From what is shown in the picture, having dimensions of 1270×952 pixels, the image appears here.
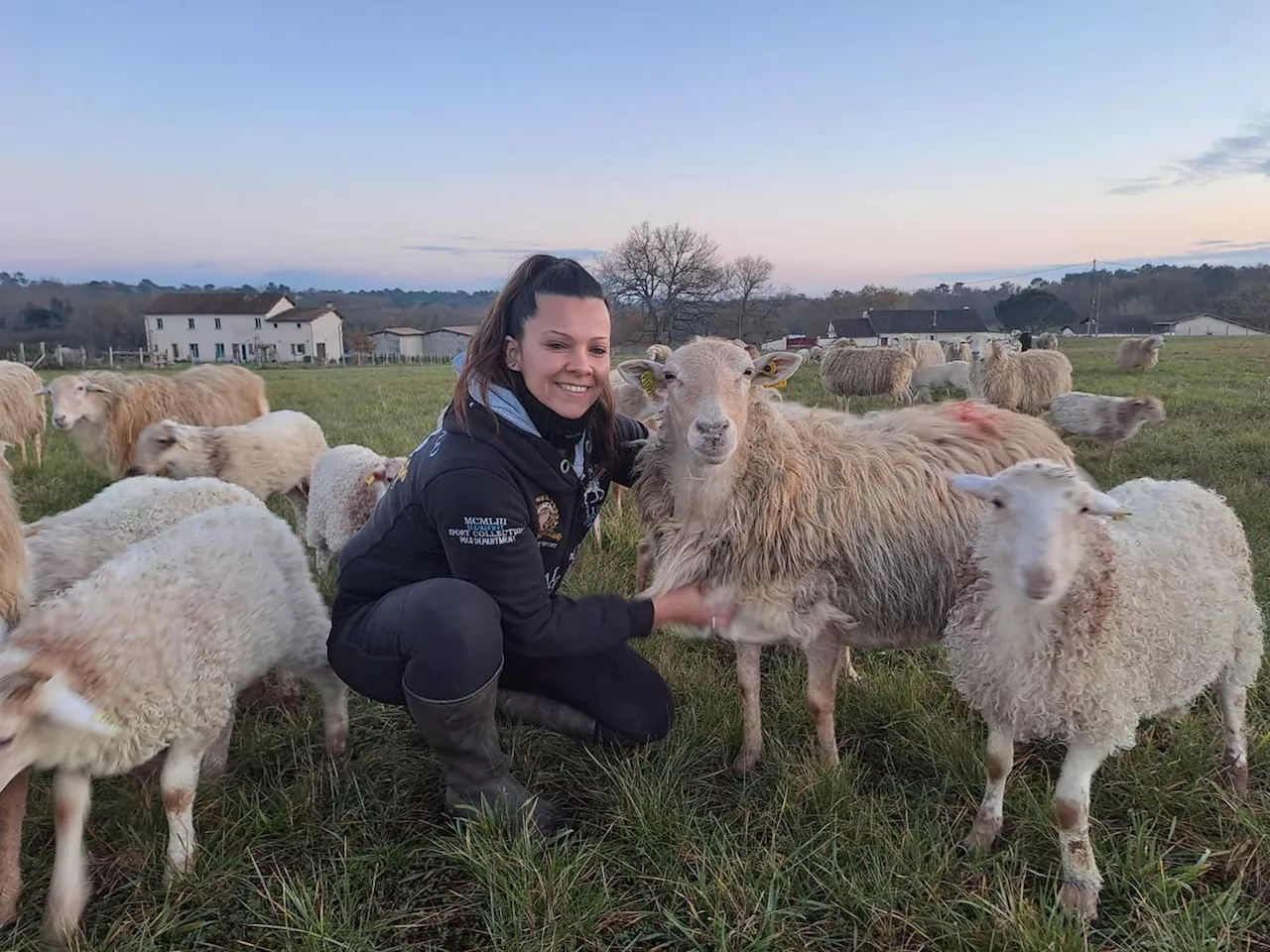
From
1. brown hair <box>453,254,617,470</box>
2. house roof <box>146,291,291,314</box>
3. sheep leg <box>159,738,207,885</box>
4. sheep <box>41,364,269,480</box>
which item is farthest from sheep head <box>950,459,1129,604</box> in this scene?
house roof <box>146,291,291,314</box>

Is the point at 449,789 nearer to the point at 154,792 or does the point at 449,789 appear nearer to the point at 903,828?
the point at 154,792

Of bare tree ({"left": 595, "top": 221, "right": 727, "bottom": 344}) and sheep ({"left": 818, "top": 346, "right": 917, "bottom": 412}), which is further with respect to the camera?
bare tree ({"left": 595, "top": 221, "right": 727, "bottom": 344})

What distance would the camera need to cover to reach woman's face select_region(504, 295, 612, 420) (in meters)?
2.67

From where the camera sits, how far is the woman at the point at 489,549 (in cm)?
260

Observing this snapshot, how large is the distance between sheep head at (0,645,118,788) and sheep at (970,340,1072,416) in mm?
14195

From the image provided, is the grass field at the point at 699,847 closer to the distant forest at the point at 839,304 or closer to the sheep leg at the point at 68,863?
the sheep leg at the point at 68,863

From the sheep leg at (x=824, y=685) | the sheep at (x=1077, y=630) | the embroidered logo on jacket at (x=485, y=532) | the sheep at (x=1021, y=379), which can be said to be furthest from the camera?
the sheep at (x=1021, y=379)

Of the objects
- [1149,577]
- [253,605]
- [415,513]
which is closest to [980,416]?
[1149,577]

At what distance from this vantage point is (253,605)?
2996 mm

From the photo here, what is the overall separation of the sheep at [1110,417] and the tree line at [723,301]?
84.7ft

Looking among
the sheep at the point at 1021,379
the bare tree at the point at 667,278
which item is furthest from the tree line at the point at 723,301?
the sheep at the point at 1021,379

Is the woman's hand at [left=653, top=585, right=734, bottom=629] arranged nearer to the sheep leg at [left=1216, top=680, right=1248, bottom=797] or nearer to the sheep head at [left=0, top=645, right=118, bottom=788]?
the sheep head at [left=0, top=645, right=118, bottom=788]

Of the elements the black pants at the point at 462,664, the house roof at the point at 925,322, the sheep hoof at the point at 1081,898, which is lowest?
the sheep hoof at the point at 1081,898

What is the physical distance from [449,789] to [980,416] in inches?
121
